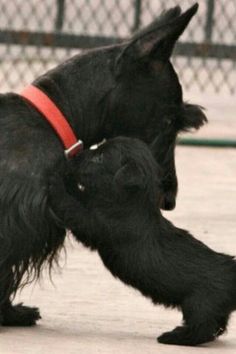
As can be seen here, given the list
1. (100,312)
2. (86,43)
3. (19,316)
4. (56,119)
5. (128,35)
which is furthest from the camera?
(86,43)

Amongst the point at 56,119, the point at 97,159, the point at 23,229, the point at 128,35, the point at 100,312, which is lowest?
the point at 128,35

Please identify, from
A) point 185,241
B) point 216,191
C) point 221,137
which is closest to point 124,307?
point 185,241

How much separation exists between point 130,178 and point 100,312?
835 mm

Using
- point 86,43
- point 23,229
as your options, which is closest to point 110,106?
point 23,229

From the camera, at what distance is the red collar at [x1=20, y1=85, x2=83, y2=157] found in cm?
552

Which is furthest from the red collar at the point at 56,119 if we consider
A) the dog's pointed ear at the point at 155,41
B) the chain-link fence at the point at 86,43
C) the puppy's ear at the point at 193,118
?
the chain-link fence at the point at 86,43

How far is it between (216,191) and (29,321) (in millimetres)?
3258

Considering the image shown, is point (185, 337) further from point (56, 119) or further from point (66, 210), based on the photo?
point (56, 119)

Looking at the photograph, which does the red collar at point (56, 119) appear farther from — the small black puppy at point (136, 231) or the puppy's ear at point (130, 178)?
the puppy's ear at point (130, 178)

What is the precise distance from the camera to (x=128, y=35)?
10.9 meters

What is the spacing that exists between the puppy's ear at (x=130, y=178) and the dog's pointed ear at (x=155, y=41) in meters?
0.40

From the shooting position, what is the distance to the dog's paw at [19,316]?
5.82m

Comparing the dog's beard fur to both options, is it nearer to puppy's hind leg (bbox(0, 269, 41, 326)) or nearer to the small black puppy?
the small black puppy

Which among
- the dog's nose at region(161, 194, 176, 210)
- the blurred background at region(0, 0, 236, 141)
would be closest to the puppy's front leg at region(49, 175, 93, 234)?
the dog's nose at region(161, 194, 176, 210)
